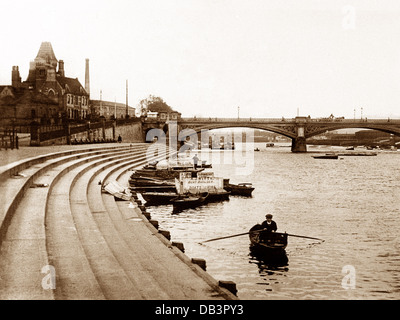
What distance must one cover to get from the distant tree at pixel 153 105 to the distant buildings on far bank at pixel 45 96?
21020mm

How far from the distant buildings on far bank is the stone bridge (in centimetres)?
1498

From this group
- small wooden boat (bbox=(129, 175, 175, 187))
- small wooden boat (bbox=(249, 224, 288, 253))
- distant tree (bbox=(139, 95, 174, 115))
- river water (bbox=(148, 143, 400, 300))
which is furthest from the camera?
distant tree (bbox=(139, 95, 174, 115))

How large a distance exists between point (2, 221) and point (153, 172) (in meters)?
31.1

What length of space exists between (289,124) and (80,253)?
99316 millimetres

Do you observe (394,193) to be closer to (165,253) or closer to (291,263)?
(291,263)

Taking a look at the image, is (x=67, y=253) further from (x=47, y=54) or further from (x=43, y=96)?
(x=47, y=54)

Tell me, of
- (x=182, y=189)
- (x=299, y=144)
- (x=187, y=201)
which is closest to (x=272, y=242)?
(x=187, y=201)

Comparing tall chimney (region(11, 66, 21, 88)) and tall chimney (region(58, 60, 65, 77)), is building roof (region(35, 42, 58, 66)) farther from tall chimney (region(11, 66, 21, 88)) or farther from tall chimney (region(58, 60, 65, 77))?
tall chimney (region(11, 66, 21, 88))

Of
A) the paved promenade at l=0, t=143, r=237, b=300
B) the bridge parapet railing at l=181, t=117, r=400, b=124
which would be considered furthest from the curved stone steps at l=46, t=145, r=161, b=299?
the bridge parapet railing at l=181, t=117, r=400, b=124

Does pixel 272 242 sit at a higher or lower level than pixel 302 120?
lower

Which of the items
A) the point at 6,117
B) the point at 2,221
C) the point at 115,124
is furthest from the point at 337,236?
the point at 6,117

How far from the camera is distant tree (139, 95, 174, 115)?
14675 cm

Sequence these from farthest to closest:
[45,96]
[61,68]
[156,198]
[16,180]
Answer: [61,68] → [45,96] → [156,198] → [16,180]

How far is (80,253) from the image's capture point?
10086 mm
